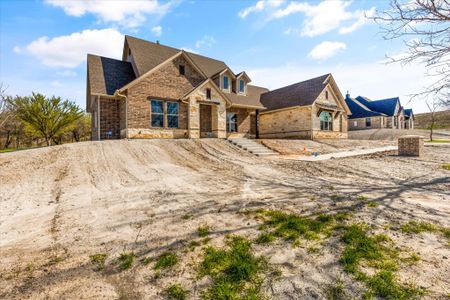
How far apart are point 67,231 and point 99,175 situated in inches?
167

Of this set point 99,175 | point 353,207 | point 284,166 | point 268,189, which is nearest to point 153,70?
point 99,175

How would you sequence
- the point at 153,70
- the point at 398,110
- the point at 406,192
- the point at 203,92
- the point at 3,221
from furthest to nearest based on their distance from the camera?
the point at 398,110 < the point at 203,92 < the point at 153,70 < the point at 406,192 < the point at 3,221

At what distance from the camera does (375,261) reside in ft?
9.72

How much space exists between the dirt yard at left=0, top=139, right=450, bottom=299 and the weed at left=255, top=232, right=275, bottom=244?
0.07m

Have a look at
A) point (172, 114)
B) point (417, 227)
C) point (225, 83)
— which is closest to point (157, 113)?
point (172, 114)

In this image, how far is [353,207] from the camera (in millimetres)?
4766

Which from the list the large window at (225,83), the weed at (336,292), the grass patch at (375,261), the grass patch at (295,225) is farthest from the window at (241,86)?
the weed at (336,292)

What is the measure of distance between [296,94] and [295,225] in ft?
76.6

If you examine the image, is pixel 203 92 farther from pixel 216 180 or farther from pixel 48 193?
pixel 48 193

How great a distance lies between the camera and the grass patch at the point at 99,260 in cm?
303

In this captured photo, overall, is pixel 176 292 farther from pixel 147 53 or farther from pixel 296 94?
pixel 296 94

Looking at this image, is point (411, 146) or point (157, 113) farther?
point (157, 113)

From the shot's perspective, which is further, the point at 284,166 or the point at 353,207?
the point at 284,166

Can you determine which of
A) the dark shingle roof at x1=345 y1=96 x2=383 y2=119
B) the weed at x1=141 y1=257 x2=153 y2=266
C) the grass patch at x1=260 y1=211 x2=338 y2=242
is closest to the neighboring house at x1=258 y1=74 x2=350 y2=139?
the dark shingle roof at x1=345 y1=96 x2=383 y2=119
